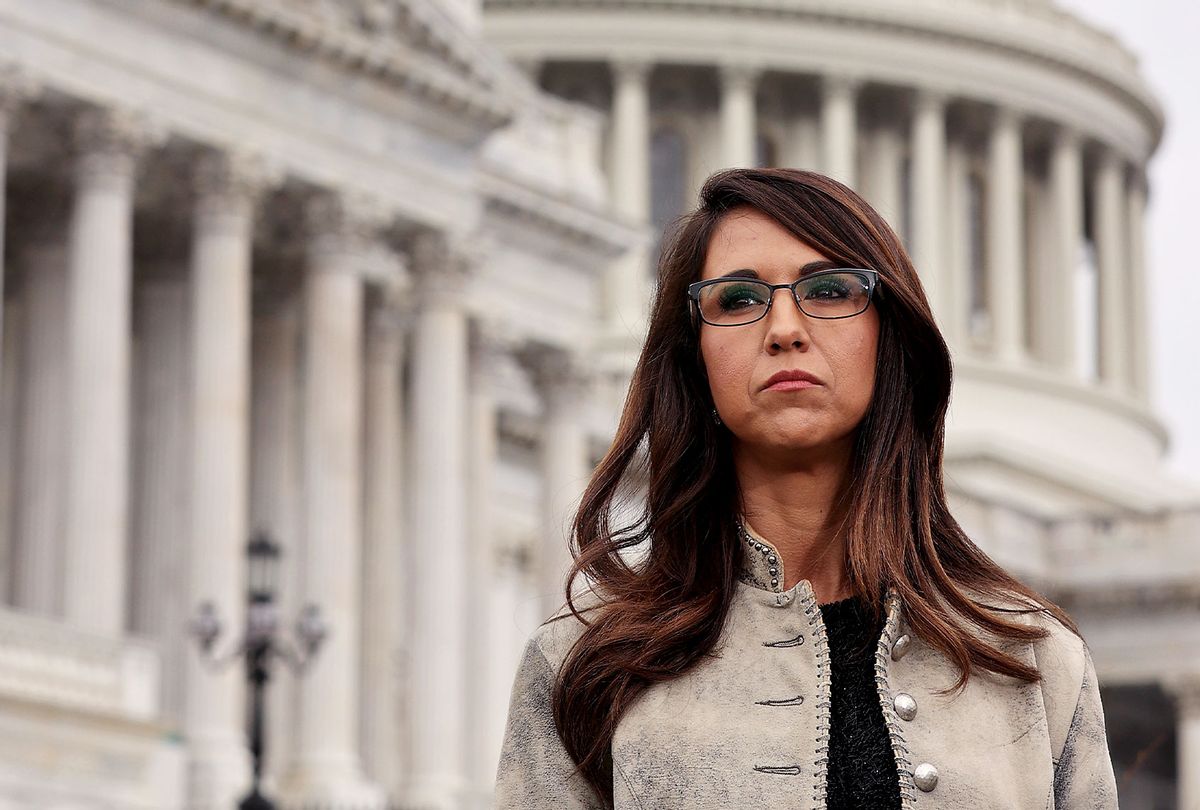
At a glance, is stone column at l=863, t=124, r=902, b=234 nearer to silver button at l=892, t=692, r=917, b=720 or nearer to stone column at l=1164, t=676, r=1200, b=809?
stone column at l=1164, t=676, r=1200, b=809

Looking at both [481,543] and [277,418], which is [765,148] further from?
[277,418]

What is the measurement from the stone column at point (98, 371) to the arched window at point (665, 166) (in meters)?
53.3

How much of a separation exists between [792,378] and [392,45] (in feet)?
141

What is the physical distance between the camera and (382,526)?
51438 millimetres

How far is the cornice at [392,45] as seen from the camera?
45156mm

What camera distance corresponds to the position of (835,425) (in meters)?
5.25

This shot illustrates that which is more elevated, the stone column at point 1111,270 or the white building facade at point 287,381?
the stone column at point 1111,270

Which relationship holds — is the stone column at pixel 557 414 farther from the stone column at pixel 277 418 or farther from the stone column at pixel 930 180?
the stone column at pixel 930 180

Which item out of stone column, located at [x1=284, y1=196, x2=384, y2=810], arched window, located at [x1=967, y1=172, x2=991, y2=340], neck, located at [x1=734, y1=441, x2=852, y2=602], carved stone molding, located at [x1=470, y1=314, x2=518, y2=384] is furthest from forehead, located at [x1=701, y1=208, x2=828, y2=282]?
arched window, located at [x1=967, y1=172, x2=991, y2=340]

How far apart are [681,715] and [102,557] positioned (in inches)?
1456

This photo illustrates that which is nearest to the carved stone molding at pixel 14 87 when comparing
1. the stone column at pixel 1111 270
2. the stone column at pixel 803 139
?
the stone column at pixel 803 139

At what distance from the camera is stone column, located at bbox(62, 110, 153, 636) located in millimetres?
41250

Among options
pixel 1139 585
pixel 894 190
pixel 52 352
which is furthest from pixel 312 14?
pixel 894 190

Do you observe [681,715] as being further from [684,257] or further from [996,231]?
[996,231]
